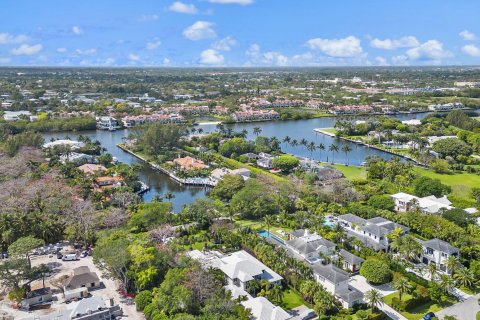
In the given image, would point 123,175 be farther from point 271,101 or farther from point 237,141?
point 271,101

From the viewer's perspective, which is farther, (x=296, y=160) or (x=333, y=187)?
(x=296, y=160)

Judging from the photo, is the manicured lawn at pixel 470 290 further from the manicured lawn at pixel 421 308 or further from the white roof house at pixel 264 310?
the white roof house at pixel 264 310

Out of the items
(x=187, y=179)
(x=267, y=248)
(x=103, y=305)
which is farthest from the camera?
(x=187, y=179)

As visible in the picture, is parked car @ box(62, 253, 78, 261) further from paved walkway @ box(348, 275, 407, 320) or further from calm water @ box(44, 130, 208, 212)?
paved walkway @ box(348, 275, 407, 320)

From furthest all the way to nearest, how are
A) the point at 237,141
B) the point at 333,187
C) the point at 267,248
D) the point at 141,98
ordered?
the point at 141,98, the point at 237,141, the point at 333,187, the point at 267,248

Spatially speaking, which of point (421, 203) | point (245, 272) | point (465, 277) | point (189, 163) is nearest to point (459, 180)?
point (421, 203)

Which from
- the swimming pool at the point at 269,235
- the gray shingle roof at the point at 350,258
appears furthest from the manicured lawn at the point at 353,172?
the gray shingle roof at the point at 350,258

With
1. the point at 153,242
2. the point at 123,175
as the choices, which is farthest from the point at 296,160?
the point at 153,242
